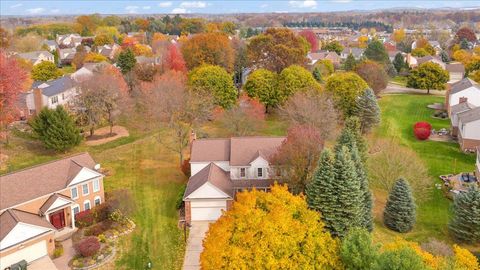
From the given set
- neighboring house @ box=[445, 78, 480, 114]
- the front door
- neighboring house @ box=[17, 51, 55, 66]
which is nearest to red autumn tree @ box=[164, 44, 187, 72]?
neighboring house @ box=[445, 78, 480, 114]

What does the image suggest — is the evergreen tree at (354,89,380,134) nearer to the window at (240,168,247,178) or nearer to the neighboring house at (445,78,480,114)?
the neighboring house at (445,78,480,114)

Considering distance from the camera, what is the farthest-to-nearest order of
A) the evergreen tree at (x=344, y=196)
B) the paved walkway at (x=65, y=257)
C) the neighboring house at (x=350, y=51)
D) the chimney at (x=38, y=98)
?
the neighboring house at (x=350, y=51), the chimney at (x=38, y=98), the evergreen tree at (x=344, y=196), the paved walkway at (x=65, y=257)

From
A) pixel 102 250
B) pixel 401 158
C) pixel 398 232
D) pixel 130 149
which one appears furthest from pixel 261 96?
pixel 102 250

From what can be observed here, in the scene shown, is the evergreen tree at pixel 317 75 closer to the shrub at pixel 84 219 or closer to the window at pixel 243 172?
the window at pixel 243 172

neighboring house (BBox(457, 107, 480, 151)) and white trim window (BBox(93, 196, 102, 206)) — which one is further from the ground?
neighboring house (BBox(457, 107, 480, 151))

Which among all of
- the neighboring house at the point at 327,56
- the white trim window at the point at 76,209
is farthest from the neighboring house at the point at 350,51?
the white trim window at the point at 76,209

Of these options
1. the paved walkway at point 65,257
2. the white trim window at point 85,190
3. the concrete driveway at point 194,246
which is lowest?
the concrete driveway at point 194,246

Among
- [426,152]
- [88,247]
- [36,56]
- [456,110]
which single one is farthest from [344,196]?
[36,56]
